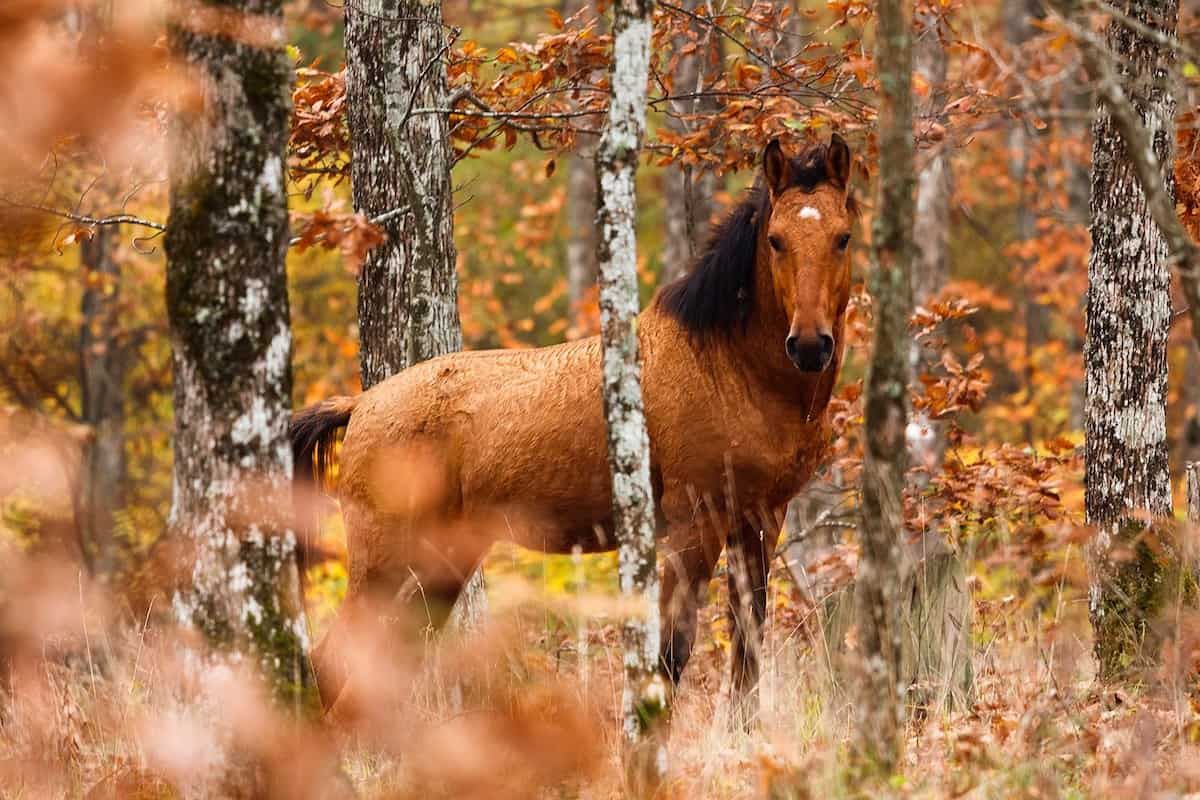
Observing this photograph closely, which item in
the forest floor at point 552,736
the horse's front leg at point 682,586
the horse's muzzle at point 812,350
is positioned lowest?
the forest floor at point 552,736

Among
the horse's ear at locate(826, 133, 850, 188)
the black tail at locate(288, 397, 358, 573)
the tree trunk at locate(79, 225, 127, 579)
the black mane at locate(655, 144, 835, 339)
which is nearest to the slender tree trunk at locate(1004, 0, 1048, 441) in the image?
the tree trunk at locate(79, 225, 127, 579)

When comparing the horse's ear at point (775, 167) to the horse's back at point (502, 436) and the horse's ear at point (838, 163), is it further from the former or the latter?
the horse's back at point (502, 436)

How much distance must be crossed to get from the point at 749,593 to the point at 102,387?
1072 centimetres

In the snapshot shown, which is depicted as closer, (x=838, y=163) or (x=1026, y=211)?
(x=838, y=163)

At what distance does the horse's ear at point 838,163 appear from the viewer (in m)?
6.18

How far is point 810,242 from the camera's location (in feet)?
19.9

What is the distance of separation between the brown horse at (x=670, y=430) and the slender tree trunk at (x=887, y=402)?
1507 millimetres

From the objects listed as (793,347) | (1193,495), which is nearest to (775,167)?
(793,347)

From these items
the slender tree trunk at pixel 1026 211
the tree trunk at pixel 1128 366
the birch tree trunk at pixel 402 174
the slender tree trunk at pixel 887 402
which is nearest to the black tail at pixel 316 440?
the birch tree trunk at pixel 402 174

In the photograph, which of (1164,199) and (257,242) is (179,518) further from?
(1164,199)

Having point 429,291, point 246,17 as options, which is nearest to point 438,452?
point 429,291

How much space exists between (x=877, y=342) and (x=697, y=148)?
142 inches

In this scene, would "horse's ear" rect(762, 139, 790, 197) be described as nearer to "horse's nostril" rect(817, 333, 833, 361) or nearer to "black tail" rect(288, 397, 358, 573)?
"horse's nostril" rect(817, 333, 833, 361)

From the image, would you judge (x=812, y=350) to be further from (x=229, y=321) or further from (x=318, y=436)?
(x=318, y=436)
